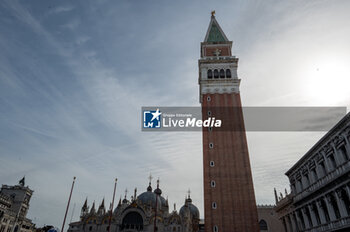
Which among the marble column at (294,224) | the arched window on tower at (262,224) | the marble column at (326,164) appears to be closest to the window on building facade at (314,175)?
the marble column at (326,164)

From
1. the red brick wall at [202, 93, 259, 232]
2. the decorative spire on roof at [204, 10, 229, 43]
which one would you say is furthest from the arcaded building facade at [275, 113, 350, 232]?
the decorative spire on roof at [204, 10, 229, 43]

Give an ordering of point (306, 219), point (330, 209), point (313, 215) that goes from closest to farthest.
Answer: point (330, 209) → point (313, 215) → point (306, 219)

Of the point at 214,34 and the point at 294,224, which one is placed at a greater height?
the point at 214,34

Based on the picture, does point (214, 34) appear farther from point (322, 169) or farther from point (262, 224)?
point (262, 224)

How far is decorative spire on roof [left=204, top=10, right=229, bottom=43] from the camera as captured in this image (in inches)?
2110

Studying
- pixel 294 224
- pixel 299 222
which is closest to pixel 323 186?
pixel 299 222

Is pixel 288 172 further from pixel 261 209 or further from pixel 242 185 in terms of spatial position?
pixel 261 209

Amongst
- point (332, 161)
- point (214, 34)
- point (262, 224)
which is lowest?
point (262, 224)

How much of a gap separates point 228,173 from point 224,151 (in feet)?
12.1

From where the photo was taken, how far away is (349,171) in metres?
19.3

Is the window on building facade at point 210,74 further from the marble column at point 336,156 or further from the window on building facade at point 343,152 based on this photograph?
the window on building facade at point 343,152

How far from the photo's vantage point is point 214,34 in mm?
55594

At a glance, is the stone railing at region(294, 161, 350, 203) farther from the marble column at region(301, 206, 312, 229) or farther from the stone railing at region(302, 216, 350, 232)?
the stone railing at region(302, 216, 350, 232)

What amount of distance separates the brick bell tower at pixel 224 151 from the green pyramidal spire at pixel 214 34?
1638 millimetres
